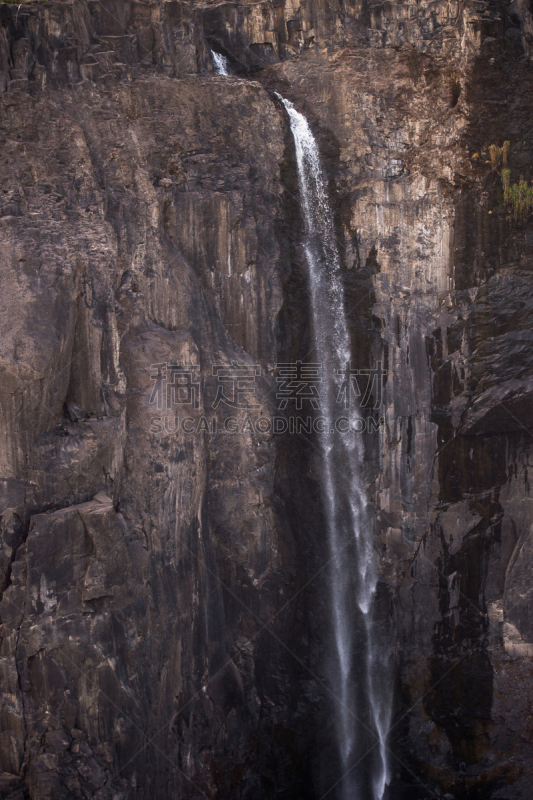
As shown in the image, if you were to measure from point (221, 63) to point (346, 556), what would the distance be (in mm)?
10182

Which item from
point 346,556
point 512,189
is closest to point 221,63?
point 512,189

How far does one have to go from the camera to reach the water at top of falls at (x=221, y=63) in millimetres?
12344

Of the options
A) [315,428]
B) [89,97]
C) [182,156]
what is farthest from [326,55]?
[315,428]

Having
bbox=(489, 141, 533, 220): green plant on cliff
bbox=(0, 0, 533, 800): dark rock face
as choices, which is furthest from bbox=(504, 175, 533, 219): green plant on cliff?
bbox=(0, 0, 533, 800): dark rock face

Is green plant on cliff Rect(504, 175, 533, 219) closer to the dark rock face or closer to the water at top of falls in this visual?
the dark rock face

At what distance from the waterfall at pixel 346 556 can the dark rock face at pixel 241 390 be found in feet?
0.97

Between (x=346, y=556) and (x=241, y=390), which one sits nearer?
(x=241, y=390)

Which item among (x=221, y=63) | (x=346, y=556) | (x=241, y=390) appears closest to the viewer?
(x=241, y=390)

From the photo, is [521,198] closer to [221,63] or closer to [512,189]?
[512,189]

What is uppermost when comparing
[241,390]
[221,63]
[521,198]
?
[221,63]

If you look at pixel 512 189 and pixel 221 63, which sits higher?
pixel 221 63

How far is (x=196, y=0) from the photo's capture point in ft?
40.2

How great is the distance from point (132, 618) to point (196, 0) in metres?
11.5

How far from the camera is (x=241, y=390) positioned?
12.3 m
